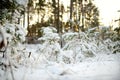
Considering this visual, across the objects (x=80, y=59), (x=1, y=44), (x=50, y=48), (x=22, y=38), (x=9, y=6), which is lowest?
(x=80, y=59)

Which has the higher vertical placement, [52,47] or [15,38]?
[15,38]

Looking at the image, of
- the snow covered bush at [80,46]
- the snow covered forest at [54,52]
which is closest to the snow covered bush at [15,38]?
the snow covered forest at [54,52]

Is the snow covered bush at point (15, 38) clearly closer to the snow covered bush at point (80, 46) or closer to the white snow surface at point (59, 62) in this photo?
the white snow surface at point (59, 62)

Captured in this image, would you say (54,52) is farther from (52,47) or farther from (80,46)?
(80,46)

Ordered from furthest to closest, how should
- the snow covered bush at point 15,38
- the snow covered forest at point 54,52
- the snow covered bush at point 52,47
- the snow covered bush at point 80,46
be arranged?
the snow covered bush at point 80,46
the snow covered bush at point 52,47
the snow covered bush at point 15,38
the snow covered forest at point 54,52

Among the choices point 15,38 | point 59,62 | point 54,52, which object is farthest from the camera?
point 54,52

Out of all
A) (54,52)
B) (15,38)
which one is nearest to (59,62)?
(54,52)

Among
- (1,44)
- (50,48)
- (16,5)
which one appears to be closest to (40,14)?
(50,48)

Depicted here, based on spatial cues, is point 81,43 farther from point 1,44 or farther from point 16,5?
point 1,44

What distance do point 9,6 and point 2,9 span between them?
16 centimetres

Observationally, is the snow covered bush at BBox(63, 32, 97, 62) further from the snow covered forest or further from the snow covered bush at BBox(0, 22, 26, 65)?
the snow covered bush at BBox(0, 22, 26, 65)

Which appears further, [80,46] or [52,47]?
[80,46]

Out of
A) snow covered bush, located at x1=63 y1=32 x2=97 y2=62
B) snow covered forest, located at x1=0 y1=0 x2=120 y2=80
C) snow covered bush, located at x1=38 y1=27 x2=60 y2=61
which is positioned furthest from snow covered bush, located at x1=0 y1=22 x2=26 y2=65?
snow covered bush, located at x1=63 y1=32 x2=97 y2=62

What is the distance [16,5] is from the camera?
4.39m
